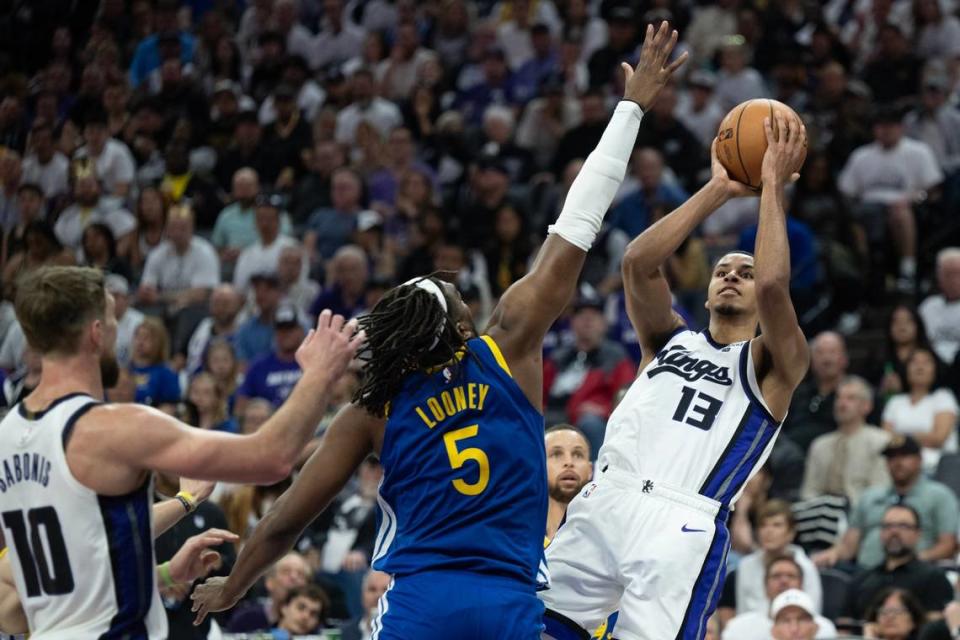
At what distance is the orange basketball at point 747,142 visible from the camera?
634 cm

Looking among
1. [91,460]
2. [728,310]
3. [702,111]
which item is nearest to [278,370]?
[702,111]

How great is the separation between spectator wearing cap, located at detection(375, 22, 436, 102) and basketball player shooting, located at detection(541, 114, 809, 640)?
1202cm

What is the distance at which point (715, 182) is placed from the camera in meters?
6.36

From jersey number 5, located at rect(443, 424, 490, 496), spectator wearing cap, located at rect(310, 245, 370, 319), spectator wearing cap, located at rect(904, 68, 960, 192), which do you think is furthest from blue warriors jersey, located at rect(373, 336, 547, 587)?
spectator wearing cap, located at rect(904, 68, 960, 192)

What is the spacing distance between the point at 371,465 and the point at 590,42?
7611mm

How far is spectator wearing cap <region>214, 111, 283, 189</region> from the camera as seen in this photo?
17.4 metres

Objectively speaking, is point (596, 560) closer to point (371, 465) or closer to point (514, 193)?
point (371, 465)

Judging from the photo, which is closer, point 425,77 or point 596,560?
point 596,560

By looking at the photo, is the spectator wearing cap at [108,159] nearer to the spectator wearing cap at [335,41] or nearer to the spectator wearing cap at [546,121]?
the spectator wearing cap at [335,41]

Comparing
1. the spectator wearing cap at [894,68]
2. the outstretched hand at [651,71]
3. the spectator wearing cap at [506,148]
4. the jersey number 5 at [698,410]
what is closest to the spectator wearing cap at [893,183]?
the spectator wearing cap at [894,68]

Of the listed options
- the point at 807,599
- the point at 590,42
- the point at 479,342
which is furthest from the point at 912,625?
the point at 590,42

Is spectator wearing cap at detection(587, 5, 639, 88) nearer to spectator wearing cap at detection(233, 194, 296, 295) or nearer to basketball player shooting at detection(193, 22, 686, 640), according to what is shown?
spectator wearing cap at detection(233, 194, 296, 295)

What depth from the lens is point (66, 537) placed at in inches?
186

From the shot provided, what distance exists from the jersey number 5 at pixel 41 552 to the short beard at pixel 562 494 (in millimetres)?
2735
